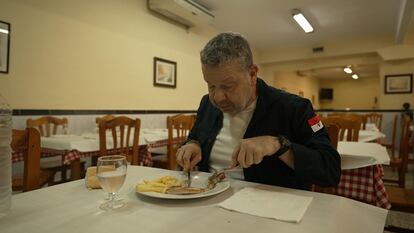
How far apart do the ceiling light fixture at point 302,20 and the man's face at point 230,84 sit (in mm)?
4412

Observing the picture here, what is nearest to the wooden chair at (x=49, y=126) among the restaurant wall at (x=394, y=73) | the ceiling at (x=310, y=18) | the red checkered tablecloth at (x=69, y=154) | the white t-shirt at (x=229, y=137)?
the red checkered tablecloth at (x=69, y=154)

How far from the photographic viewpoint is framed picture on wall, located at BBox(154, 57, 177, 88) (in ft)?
15.7

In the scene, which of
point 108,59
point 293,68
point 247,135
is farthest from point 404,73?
point 247,135

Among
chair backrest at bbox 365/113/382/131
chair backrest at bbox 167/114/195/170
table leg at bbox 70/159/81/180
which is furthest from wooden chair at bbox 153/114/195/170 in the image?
chair backrest at bbox 365/113/382/131

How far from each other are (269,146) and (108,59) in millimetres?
3569

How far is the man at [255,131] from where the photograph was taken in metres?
0.93

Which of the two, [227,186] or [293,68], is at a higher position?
[293,68]

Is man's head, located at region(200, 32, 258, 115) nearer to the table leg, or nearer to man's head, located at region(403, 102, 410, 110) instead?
the table leg

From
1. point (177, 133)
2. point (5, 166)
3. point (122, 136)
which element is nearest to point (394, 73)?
point (177, 133)

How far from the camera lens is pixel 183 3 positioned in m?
4.34

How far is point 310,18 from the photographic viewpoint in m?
5.46

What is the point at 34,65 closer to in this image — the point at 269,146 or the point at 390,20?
the point at 269,146

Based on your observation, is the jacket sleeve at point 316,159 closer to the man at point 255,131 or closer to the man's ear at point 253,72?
the man at point 255,131

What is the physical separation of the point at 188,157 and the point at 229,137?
0.25 meters
